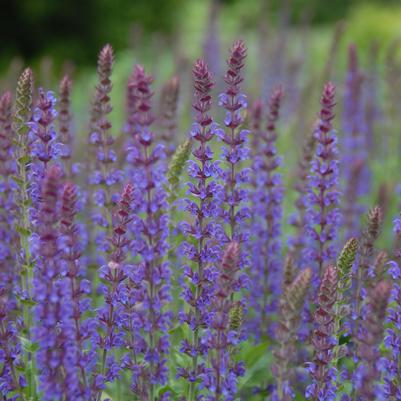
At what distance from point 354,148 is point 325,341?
497 cm

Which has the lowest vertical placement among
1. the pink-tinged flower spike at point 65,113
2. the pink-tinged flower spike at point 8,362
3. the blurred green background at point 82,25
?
the pink-tinged flower spike at point 8,362

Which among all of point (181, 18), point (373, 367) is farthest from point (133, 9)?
point (373, 367)

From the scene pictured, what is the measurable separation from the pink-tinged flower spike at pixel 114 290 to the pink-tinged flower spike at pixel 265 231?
1463 mm

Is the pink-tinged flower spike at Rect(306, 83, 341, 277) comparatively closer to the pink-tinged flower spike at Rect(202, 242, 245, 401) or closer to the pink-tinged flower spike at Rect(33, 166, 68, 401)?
the pink-tinged flower spike at Rect(202, 242, 245, 401)

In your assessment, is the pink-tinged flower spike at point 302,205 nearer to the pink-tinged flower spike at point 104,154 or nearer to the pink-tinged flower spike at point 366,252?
the pink-tinged flower spike at point 366,252

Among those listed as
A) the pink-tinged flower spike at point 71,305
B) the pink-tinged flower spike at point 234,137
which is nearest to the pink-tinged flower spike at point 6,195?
the pink-tinged flower spike at point 71,305

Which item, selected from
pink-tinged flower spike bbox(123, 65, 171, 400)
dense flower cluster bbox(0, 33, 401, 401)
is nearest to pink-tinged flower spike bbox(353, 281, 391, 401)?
dense flower cluster bbox(0, 33, 401, 401)

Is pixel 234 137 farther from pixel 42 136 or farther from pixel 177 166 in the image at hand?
pixel 42 136

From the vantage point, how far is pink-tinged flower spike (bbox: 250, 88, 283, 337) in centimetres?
486

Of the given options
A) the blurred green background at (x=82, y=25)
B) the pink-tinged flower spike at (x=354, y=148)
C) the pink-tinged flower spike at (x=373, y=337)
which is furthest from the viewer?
the blurred green background at (x=82, y=25)

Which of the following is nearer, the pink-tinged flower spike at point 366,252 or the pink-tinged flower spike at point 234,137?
the pink-tinged flower spike at point 234,137

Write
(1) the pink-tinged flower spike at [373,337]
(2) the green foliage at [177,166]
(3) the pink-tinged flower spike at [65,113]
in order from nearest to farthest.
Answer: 1. (1) the pink-tinged flower spike at [373,337]
2. (2) the green foliage at [177,166]
3. (3) the pink-tinged flower spike at [65,113]

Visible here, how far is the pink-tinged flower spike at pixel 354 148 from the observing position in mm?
6252

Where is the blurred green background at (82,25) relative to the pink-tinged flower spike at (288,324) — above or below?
above
